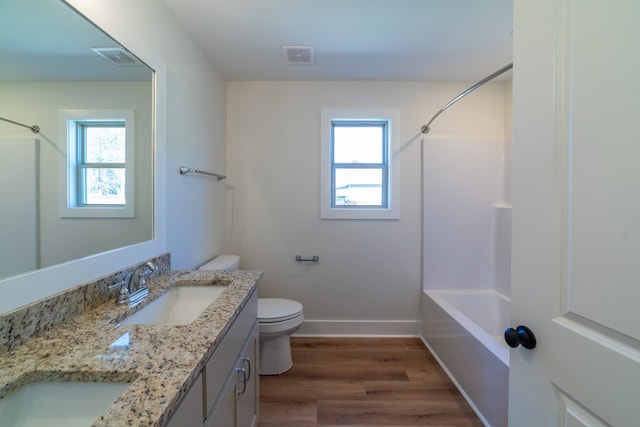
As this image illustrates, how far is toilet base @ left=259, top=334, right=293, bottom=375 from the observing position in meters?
1.91

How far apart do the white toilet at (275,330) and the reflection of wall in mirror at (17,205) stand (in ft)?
3.67

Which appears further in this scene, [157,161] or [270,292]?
[270,292]

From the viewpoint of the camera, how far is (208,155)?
6.84 feet

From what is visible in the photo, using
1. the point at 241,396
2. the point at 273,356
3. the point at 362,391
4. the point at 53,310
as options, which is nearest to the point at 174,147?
the point at 53,310

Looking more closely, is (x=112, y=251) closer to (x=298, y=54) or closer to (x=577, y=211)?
(x=577, y=211)

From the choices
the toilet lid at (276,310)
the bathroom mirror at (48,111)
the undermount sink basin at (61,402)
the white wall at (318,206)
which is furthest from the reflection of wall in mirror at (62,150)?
the white wall at (318,206)

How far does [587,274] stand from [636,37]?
1.57 feet

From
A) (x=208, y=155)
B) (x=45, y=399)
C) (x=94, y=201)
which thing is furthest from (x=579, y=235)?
(x=208, y=155)

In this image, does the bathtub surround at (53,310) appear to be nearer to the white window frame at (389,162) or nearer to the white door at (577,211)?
the white door at (577,211)

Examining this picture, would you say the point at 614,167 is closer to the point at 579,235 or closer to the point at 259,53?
the point at 579,235

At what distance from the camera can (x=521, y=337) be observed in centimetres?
74

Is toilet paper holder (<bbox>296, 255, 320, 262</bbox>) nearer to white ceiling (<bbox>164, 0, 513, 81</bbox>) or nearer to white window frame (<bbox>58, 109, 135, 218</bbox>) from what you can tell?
white window frame (<bbox>58, 109, 135, 218</bbox>)

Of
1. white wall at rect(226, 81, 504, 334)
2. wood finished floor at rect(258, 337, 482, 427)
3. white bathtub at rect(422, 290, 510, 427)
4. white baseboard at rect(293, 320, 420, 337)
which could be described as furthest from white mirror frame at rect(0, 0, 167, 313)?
white bathtub at rect(422, 290, 510, 427)

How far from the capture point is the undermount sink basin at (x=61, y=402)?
0.59m
